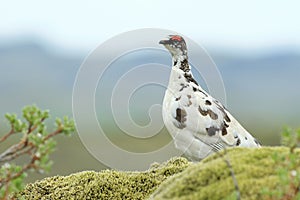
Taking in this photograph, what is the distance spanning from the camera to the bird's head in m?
4.74

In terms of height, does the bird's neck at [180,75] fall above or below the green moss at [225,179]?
above

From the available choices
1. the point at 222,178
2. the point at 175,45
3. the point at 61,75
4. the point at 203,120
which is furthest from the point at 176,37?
the point at 61,75

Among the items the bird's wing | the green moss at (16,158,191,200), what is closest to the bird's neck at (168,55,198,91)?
the bird's wing

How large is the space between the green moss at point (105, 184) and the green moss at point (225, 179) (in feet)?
4.04

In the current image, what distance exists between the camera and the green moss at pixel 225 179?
6.85ft

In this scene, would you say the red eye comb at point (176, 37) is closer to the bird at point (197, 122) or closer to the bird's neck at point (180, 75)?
the bird's neck at point (180, 75)

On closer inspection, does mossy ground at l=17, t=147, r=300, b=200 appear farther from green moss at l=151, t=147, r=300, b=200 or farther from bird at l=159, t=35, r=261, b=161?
bird at l=159, t=35, r=261, b=161

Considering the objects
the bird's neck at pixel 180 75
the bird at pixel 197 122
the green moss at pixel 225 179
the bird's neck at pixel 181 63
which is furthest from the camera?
the bird's neck at pixel 181 63

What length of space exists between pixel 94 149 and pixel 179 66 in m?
1.39

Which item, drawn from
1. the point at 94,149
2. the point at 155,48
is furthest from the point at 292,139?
the point at 155,48

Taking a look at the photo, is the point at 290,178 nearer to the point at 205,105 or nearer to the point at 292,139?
the point at 292,139

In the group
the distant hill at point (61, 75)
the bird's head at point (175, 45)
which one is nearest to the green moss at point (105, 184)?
the bird's head at point (175, 45)

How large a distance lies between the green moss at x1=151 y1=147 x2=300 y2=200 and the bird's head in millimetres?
2406

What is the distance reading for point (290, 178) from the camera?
75.7 inches
